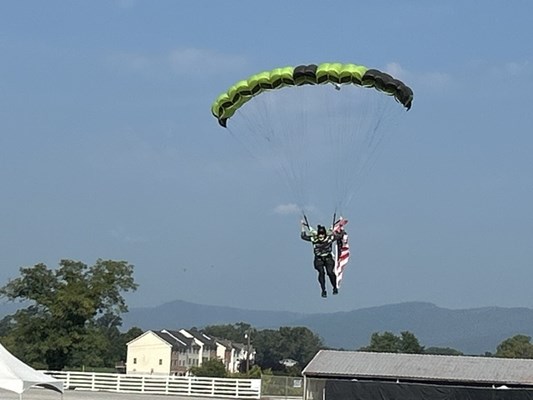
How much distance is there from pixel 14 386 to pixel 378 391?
15.4 meters

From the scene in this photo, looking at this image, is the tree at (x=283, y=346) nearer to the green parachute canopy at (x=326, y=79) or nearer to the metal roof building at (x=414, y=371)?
the metal roof building at (x=414, y=371)

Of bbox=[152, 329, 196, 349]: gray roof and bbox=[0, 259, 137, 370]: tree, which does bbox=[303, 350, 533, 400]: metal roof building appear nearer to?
bbox=[0, 259, 137, 370]: tree

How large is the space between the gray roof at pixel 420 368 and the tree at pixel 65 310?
1966 centimetres

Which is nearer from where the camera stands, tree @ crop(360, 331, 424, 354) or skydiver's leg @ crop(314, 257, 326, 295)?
skydiver's leg @ crop(314, 257, 326, 295)

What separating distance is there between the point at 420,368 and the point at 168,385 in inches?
382

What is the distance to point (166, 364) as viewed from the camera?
113m

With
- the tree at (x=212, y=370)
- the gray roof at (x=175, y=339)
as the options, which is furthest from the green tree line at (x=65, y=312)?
the gray roof at (x=175, y=339)

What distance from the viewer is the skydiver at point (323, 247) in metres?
19.0

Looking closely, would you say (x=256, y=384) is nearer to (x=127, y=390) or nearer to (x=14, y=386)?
(x=127, y=390)

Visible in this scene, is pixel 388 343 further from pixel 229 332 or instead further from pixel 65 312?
pixel 229 332

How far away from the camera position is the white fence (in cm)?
3991

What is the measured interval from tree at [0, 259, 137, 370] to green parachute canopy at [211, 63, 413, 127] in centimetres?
3902

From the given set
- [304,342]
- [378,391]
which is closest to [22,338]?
[378,391]

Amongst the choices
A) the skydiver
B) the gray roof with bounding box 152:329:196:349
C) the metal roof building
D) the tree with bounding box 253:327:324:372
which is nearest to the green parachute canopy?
the skydiver
